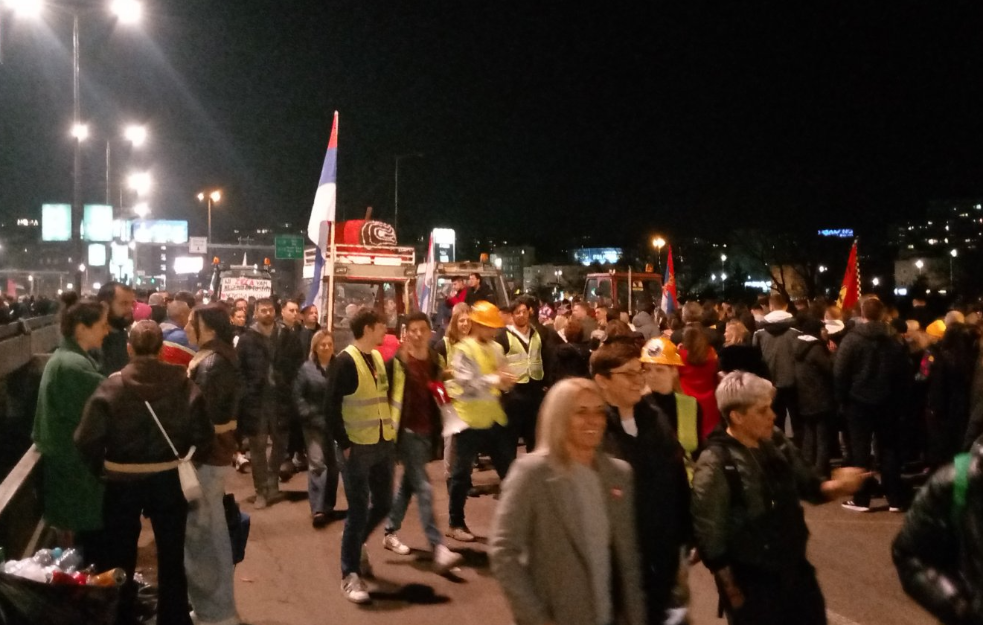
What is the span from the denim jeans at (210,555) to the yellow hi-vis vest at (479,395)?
2421 millimetres

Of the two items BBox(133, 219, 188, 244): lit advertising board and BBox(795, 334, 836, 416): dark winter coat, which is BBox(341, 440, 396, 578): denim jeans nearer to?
BBox(795, 334, 836, 416): dark winter coat

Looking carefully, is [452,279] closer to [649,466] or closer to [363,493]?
[363,493]

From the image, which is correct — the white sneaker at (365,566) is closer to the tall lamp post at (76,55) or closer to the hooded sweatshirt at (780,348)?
the hooded sweatshirt at (780,348)

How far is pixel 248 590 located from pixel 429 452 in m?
1.69

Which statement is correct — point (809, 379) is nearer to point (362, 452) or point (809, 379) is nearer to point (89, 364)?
point (362, 452)

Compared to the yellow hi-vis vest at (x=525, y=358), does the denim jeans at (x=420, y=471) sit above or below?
below

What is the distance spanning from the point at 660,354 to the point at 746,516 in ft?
5.08

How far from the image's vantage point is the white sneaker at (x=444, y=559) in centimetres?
707

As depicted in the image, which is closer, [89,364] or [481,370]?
[89,364]

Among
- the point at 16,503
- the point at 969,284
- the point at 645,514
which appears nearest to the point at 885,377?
the point at 645,514

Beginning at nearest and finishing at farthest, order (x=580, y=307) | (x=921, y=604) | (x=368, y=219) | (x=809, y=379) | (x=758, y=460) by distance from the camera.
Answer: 1. (x=921, y=604)
2. (x=758, y=460)
3. (x=809, y=379)
4. (x=580, y=307)
5. (x=368, y=219)

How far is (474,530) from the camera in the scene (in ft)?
27.7

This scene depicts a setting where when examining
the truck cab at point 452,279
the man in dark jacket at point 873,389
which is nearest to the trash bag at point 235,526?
the man in dark jacket at point 873,389

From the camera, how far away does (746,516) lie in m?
3.91
